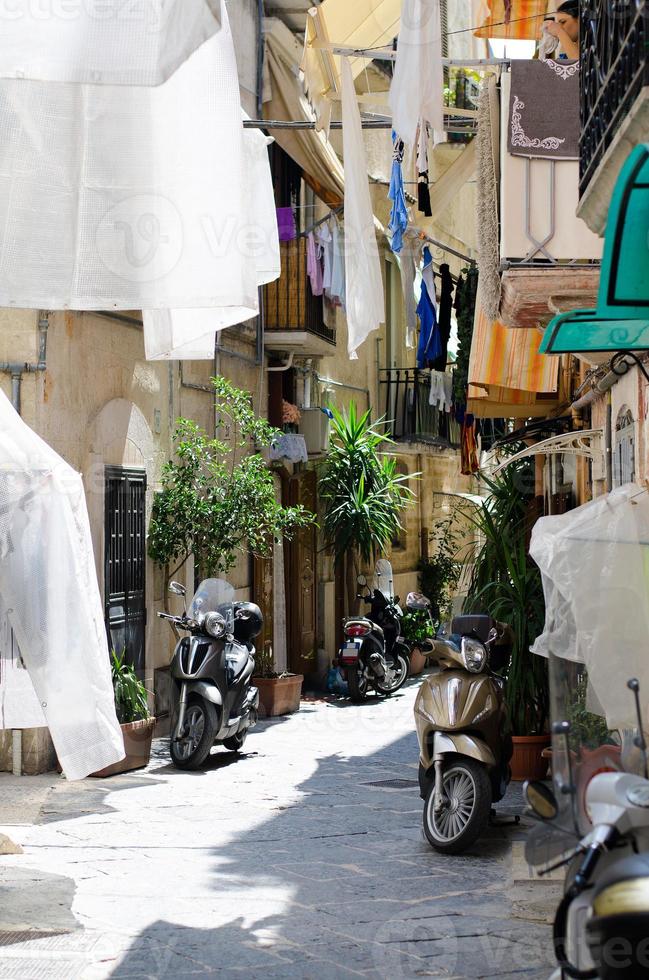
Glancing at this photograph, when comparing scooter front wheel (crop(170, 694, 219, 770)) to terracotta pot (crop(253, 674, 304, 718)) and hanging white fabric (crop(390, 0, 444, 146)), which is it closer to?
terracotta pot (crop(253, 674, 304, 718))

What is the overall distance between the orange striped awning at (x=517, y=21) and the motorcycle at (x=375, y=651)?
759 cm

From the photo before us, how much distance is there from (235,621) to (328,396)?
833 cm

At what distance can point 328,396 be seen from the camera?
63.7 feet

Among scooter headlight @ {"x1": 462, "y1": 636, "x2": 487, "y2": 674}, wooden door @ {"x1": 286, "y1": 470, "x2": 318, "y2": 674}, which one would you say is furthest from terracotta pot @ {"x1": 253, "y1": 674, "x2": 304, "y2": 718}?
scooter headlight @ {"x1": 462, "y1": 636, "x2": 487, "y2": 674}

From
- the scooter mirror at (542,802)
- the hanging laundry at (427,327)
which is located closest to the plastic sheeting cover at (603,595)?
the scooter mirror at (542,802)

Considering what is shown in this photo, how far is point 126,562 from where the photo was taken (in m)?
11.8

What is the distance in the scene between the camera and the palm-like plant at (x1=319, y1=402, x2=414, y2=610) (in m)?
17.7

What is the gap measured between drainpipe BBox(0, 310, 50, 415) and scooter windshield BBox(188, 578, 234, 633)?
7.51 ft

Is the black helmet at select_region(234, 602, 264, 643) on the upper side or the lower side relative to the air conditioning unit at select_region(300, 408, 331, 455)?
lower

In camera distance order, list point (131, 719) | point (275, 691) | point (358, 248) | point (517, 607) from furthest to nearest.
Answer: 1. point (275, 691)
2. point (131, 719)
3. point (517, 607)
4. point (358, 248)

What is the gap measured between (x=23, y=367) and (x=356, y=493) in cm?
813

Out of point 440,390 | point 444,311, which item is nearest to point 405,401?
point 440,390

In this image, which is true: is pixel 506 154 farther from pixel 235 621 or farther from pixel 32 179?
pixel 235 621

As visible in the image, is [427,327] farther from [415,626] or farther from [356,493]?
[415,626]
